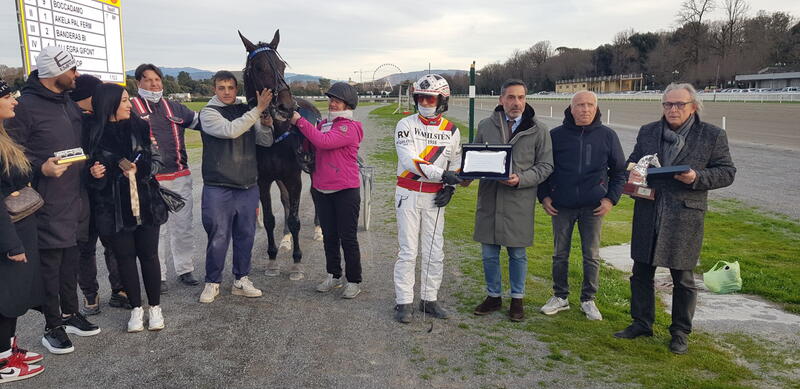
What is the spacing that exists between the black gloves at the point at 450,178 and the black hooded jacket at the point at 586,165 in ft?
3.29

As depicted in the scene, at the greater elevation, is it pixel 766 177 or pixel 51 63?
pixel 51 63

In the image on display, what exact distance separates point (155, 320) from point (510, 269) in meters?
3.08

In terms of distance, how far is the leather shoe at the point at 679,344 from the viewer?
12.9 ft

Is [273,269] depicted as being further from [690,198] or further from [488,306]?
[690,198]

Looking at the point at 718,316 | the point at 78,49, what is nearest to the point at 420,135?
the point at 718,316

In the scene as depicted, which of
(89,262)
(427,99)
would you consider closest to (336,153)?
(427,99)

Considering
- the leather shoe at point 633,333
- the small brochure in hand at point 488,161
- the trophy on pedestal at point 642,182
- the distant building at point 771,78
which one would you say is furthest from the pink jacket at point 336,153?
the distant building at point 771,78

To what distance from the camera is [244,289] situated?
5133 mm

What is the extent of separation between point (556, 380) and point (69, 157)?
12.3ft

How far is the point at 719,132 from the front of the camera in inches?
156

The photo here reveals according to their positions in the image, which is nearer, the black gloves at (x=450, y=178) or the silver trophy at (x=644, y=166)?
the silver trophy at (x=644, y=166)

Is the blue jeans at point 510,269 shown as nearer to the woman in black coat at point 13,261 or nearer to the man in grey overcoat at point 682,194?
the man in grey overcoat at point 682,194

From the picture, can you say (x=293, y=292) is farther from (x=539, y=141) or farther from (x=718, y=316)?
(x=718, y=316)

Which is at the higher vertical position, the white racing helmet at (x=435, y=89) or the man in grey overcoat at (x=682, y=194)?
the white racing helmet at (x=435, y=89)
